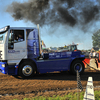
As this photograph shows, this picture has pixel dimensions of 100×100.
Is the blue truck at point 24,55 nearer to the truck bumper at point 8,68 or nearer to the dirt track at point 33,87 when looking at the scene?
the truck bumper at point 8,68

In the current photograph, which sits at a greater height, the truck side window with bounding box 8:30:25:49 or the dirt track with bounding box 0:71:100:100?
the truck side window with bounding box 8:30:25:49

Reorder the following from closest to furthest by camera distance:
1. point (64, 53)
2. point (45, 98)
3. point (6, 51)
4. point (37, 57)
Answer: point (45, 98), point (6, 51), point (37, 57), point (64, 53)

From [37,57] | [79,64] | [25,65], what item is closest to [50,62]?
[37,57]

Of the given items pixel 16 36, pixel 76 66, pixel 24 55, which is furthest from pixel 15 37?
pixel 76 66

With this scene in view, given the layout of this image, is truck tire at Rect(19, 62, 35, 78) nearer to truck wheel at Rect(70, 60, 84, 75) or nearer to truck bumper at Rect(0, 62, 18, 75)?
truck bumper at Rect(0, 62, 18, 75)

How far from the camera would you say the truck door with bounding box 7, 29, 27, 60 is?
6.38 meters

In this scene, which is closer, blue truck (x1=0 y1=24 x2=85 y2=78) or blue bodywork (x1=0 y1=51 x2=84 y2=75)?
blue truck (x1=0 y1=24 x2=85 y2=78)

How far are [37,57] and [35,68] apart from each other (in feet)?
1.95

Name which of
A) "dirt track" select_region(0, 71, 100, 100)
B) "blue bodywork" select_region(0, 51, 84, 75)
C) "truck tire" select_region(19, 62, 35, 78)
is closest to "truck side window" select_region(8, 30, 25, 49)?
"truck tire" select_region(19, 62, 35, 78)

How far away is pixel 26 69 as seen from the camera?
6.66m

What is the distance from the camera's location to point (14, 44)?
6.38m

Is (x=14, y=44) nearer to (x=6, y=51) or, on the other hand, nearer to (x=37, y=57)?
(x=6, y=51)

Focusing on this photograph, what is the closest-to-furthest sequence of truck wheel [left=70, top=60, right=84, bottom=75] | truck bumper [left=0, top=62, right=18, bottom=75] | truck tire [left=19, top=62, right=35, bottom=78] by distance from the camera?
1. truck bumper [left=0, top=62, right=18, bottom=75]
2. truck tire [left=19, top=62, right=35, bottom=78]
3. truck wheel [left=70, top=60, right=84, bottom=75]

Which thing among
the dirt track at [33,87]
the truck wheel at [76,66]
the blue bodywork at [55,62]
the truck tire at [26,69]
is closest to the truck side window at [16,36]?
the truck tire at [26,69]
